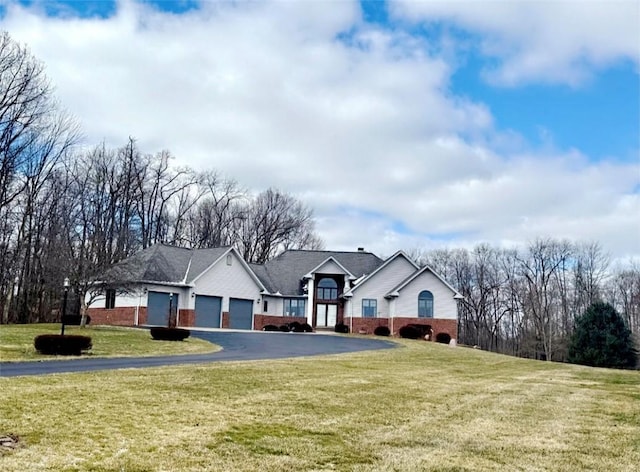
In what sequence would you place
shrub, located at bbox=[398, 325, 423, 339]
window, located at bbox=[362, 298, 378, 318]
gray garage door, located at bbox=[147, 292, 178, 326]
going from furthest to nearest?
1. window, located at bbox=[362, 298, 378, 318]
2. shrub, located at bbox=[398, 325, 423, 339]
3. gray garage door, located at bbox=[147, 292, 178, 326]

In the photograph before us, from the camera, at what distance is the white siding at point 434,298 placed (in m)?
41.4

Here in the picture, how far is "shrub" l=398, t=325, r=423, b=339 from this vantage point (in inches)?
1548

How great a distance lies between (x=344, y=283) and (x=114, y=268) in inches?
745

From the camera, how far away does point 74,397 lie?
370 inches

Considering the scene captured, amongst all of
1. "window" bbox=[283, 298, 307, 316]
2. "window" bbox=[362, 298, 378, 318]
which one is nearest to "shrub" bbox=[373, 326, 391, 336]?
"window" bbox=[362, 298, 378, 318]

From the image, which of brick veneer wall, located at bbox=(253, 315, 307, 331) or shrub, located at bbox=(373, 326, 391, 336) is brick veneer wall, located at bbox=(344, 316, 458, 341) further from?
brick veneer wall, located at bbox=(253, 315, 307, 331)

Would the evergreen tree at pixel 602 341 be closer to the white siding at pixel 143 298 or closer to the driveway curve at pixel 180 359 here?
the driveway curve at pixel 180 359

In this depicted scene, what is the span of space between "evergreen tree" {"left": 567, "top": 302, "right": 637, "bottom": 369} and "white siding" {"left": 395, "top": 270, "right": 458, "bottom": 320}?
822 cm

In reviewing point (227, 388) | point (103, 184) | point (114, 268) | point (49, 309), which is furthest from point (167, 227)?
point (227, 388)

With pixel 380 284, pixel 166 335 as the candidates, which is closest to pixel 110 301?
pixel 166 335

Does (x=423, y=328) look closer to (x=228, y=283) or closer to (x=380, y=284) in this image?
(x=380, y=284)

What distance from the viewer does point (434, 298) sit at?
136 ft

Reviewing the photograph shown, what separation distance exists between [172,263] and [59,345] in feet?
78.1

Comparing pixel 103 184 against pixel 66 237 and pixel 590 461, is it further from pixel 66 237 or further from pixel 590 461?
pixel 590 461
